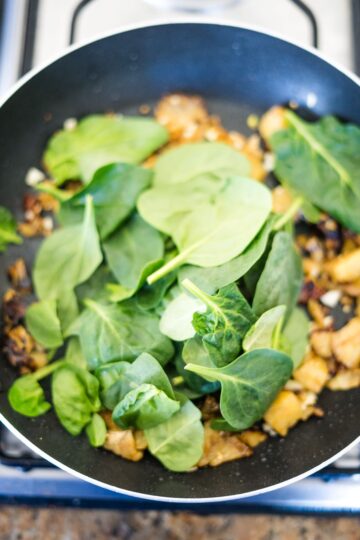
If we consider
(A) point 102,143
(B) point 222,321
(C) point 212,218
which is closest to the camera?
(B) point 222,321

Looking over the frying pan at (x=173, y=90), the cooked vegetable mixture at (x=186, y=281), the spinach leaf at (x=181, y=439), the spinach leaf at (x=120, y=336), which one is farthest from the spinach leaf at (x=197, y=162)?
the spinach leaf at (x=181, y=439)

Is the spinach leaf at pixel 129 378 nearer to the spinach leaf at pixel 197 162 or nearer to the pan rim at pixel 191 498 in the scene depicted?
the pan rim at pixel 191 498

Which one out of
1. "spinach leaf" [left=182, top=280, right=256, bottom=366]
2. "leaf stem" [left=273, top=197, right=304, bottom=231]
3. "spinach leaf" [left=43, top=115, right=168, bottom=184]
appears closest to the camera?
"spinach leaf" [left=182, top=280, right=256, bottom=366]

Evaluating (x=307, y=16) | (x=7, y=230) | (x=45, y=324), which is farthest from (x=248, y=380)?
(x=307, y=16)

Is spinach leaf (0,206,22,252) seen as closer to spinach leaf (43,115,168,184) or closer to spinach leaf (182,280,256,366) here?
spinach leaf (43,115,168,184)

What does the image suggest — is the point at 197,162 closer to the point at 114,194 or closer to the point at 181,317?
the point at 114,194

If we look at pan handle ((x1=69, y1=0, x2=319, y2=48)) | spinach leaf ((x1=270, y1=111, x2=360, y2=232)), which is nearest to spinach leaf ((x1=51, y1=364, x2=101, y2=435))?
spinach leaf ((x1=270, y1=111, x2=360, y2=232))

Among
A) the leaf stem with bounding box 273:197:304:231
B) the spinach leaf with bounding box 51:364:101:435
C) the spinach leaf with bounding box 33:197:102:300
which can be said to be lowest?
the spinach leaf with bounding box 51:364:101:435

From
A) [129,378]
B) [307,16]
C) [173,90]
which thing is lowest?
[129,378]
